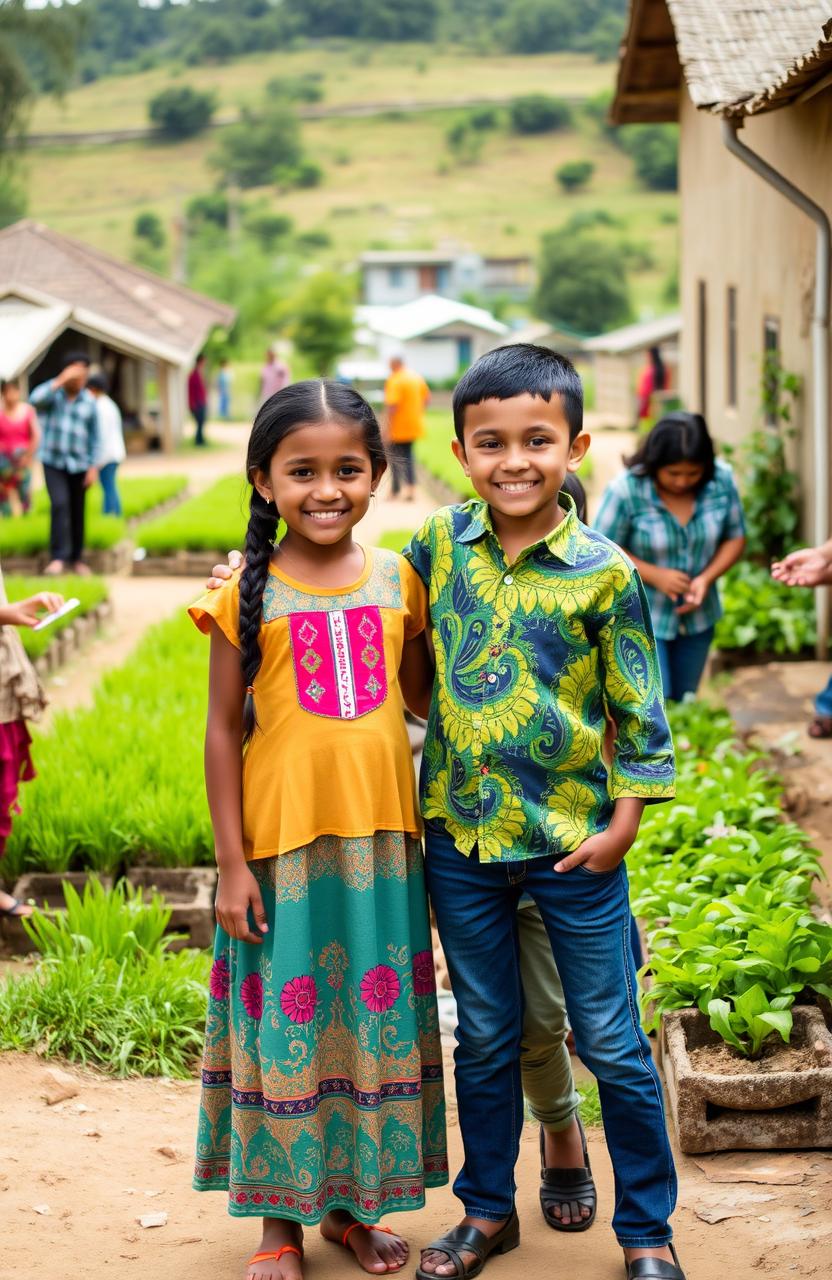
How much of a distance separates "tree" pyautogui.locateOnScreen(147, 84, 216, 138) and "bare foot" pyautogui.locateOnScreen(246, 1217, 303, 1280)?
4648 inches

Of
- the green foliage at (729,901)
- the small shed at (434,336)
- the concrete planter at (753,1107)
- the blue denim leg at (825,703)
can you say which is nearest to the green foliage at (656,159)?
the small shed at (434,336)

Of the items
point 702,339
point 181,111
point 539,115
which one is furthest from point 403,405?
point 181,111

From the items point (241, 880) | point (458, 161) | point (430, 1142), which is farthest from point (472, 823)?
point (458, 161)

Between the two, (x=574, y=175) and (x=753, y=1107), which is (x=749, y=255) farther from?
(x=574, y=175)

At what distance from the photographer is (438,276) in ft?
238

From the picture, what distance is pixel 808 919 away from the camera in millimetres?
4141

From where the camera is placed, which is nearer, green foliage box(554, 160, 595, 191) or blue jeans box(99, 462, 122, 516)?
blue jeans box(99, 462, 122, 516)

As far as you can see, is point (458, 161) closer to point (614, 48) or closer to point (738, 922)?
point (614, 48)

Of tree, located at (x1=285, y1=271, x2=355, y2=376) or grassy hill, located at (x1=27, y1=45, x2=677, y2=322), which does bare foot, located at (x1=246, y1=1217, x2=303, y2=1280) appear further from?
Answer: grassy hill, located at (x1=27, y1=45, x2=677, y2=322)

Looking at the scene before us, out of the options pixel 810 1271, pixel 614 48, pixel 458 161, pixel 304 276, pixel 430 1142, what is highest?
pixel 614 48

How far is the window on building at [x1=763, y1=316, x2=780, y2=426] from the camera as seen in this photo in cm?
978

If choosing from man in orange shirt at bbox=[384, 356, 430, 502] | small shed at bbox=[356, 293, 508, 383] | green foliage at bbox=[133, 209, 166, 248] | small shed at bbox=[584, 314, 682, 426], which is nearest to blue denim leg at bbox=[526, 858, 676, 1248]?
man in orange shirt at bbox=[384, 356, 430, 502]

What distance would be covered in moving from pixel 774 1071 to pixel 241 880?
1545 mm

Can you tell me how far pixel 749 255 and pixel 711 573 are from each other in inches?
234
